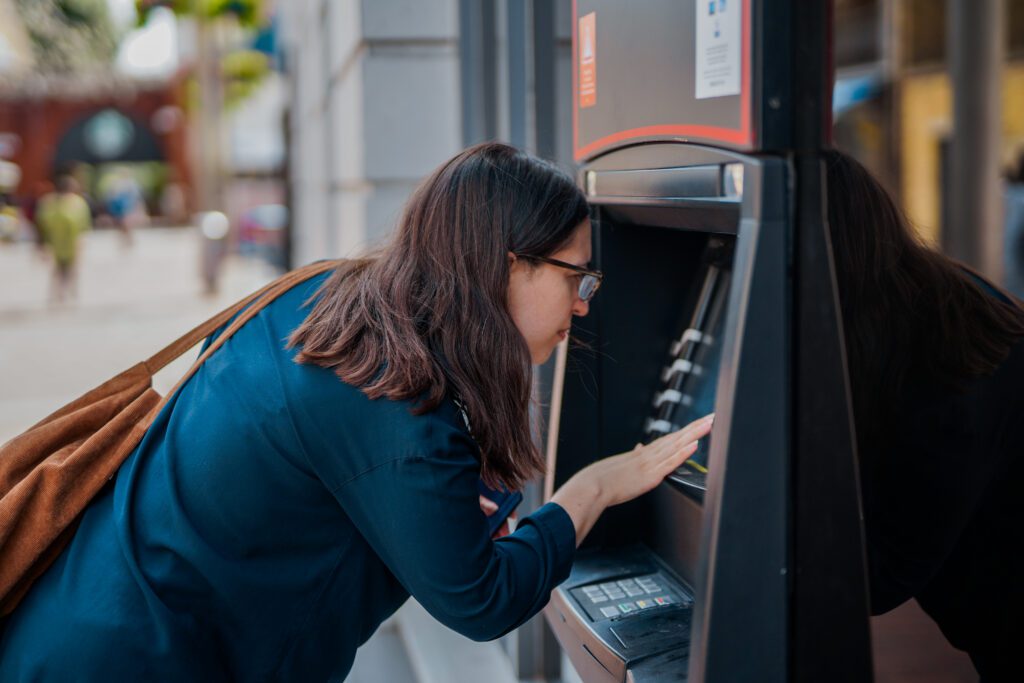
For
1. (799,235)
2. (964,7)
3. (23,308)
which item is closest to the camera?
(799,235)

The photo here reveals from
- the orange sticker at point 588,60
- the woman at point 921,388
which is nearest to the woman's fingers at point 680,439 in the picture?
the woman at point 921,388

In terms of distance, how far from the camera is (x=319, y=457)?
1453mm

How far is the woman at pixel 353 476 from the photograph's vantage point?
4.66 feet

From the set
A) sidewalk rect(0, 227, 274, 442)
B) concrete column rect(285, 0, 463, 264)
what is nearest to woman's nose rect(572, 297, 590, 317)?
concrete column rect(285, 0, 463, 264)

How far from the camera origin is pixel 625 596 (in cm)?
183

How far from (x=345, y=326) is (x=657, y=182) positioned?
0.49m

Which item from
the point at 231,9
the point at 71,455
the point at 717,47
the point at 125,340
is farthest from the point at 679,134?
the point at 125,340

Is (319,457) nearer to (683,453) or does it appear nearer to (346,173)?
(683,453)

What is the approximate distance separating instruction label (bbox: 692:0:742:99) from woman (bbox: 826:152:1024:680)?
0.52 feet

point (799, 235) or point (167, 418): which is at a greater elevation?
point (799, 235)

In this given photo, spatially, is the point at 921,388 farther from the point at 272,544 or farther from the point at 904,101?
the point at 904,101

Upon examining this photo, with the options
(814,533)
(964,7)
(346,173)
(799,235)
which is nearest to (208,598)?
(814,533)

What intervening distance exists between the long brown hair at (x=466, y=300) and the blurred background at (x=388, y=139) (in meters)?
0.33

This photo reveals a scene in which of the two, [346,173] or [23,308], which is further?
[23,308]
